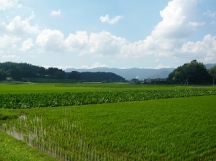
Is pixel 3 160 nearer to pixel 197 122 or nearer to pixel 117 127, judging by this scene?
pixel 117 127

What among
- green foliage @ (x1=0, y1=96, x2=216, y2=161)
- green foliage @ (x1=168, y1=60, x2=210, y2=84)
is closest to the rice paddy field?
green foliage @ (x1=0, y1=96, x2=216, y2=161)

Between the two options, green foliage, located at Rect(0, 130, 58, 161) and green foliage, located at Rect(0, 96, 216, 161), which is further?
green foliage, located at Rect(0, 96, 216, 161)

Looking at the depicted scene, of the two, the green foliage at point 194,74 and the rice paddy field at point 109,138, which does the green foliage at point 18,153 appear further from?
the green foliage at point 194,74

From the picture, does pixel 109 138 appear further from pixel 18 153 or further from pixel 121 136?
pixel 18 153

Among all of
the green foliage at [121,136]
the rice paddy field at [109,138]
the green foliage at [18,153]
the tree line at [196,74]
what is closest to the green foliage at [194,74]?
the tree line at [196,74]

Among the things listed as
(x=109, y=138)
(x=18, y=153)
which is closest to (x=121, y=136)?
(x=109, y=138)

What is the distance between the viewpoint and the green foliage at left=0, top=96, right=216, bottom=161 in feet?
33.5

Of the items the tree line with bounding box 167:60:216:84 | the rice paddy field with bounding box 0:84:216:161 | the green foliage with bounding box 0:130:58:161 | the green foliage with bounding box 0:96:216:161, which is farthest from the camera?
the tree line with bounding box 167:60:216:84

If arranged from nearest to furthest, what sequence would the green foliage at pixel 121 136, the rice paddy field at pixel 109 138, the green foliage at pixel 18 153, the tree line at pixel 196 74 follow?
the green foliage at pixel 18 153
the rice paddy field at pixel 109 138
the green foliage at pixel 121 136
the tree line at pixel 196 74

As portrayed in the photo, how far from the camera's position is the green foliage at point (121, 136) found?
33.5 ft

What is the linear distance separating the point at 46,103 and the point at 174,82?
292ft

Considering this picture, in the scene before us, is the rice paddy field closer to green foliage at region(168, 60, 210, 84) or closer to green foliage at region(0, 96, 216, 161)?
green foliage at region(0, 96, 216, 161)

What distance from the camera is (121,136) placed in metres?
12.3

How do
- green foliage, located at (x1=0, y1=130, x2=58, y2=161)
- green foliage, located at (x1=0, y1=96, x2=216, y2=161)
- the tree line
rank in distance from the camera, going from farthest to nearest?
the tree line, green foliage, located at (x1=0, y1=96, x2=216, y2=161), green foliage, located at (x1=0, y1=130, x2=58, y2=161)
